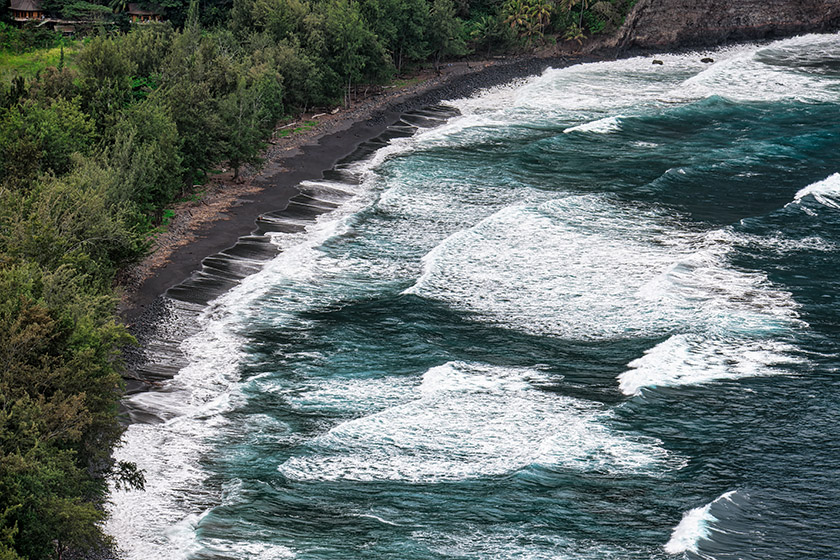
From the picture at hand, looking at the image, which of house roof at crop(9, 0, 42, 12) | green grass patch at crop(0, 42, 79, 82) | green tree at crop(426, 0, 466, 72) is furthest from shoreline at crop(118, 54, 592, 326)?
house roof at crop(9, 0, 42, 12)

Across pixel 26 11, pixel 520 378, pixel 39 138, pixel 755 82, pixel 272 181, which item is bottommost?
pixel 520 378

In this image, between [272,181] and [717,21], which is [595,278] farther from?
[717,21]

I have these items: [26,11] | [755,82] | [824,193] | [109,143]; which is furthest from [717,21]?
[109,143]

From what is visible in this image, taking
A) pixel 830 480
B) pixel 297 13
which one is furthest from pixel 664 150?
pixel 830 480

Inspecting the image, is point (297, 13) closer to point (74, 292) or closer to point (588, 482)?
point (74, 292)

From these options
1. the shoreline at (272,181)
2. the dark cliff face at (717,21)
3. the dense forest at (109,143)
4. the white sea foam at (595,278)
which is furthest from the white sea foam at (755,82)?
the white sea foam at (595,278)
